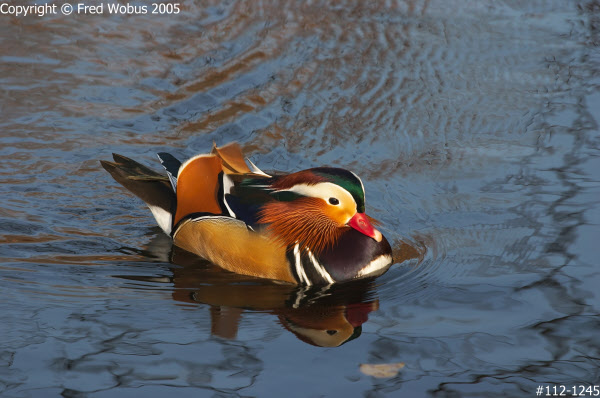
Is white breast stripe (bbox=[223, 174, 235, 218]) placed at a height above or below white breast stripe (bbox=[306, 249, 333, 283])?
above

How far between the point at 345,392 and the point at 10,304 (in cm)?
209

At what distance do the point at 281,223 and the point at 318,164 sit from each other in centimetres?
145

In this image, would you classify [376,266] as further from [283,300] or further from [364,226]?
[283,300]

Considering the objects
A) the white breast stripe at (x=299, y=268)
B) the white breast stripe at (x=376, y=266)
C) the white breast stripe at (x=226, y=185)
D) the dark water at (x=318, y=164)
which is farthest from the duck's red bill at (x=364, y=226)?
the white breast stripe at (x=226, y=185)

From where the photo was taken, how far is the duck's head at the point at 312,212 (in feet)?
18.7

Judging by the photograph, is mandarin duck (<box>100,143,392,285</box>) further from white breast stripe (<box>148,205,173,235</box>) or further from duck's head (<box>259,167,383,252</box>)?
white breast stripe (<box>148,205,173,235</box>)

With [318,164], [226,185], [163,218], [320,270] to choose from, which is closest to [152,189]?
[163,218]

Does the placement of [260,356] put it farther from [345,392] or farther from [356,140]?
[356,140]

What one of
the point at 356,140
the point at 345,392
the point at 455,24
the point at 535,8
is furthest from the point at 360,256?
the point at 535,8

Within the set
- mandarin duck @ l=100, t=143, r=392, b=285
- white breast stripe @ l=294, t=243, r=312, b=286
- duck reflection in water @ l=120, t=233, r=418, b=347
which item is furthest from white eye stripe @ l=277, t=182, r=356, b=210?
duck reflection in water @ l=120, t=233, r=418, b=347

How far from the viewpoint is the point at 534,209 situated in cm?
638

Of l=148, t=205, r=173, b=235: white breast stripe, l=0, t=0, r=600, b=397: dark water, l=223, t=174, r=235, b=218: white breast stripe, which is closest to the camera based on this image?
l=0, t=0, r=600, b=397: dark water

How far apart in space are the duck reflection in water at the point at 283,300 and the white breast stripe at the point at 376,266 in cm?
6

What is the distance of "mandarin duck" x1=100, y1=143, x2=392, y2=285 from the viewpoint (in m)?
5.70
